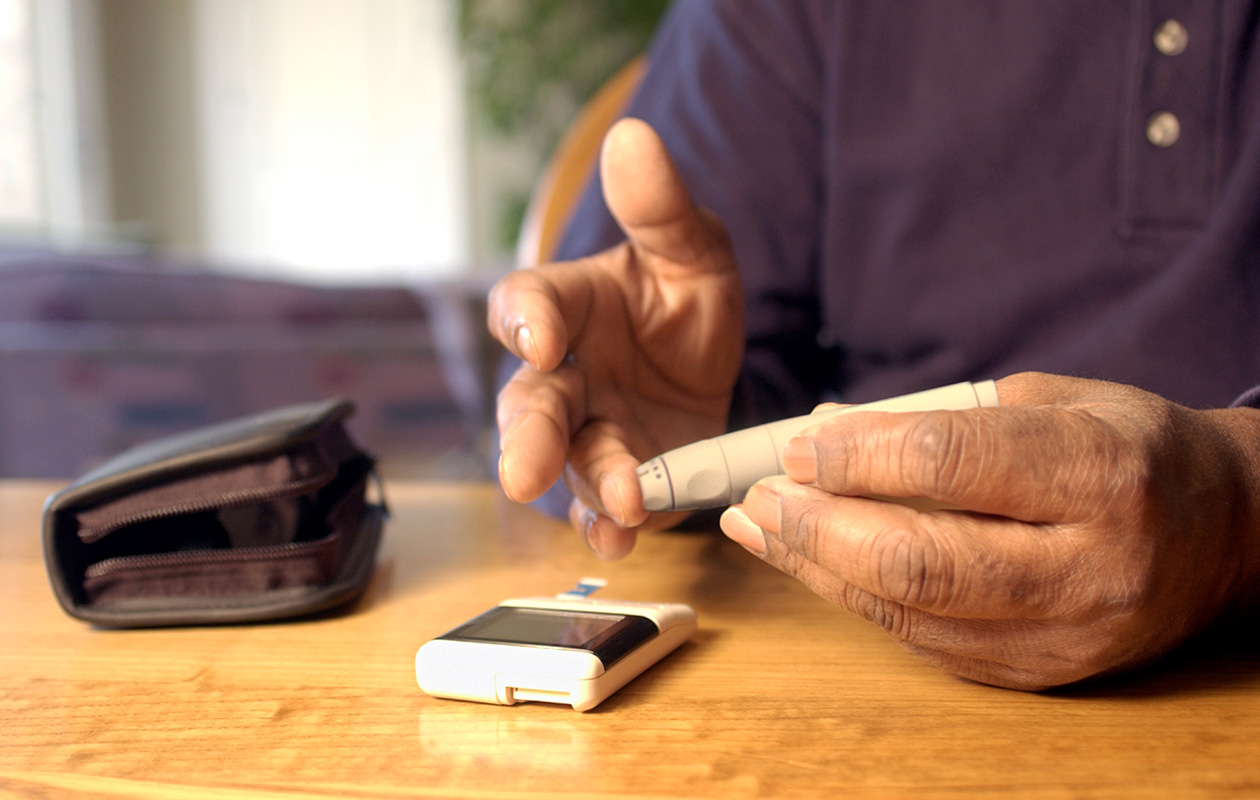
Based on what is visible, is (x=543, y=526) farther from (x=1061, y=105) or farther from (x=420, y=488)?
(x=1061, y=105)

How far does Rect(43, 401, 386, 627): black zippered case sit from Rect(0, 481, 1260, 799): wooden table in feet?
0.05

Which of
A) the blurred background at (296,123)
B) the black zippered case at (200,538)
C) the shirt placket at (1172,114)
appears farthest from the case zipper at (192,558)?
the blurred background at (296,123)

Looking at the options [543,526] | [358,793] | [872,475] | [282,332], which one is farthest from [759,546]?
[282,332]

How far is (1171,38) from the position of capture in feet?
2.09

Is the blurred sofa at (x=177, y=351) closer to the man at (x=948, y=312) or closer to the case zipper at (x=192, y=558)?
the man at (x=948, y=312)

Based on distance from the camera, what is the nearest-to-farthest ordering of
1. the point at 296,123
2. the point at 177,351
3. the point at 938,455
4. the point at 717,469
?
the point at 938,455
the point at 717,469
the point at 177,351
the point at 296,123

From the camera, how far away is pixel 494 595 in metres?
0.47

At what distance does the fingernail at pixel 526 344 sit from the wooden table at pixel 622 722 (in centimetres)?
12

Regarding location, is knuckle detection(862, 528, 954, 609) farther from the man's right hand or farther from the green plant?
the green plant

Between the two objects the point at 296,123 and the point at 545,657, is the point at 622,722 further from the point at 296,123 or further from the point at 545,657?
the point at 296,123

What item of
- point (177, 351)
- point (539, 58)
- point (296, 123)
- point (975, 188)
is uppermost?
point (539, 58)

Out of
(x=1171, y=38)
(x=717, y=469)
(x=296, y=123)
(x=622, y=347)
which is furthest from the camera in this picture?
(x=296, y=123)

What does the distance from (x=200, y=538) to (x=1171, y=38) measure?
670 mm

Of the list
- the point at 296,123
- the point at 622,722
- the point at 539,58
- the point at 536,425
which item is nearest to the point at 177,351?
the point at 536,425
